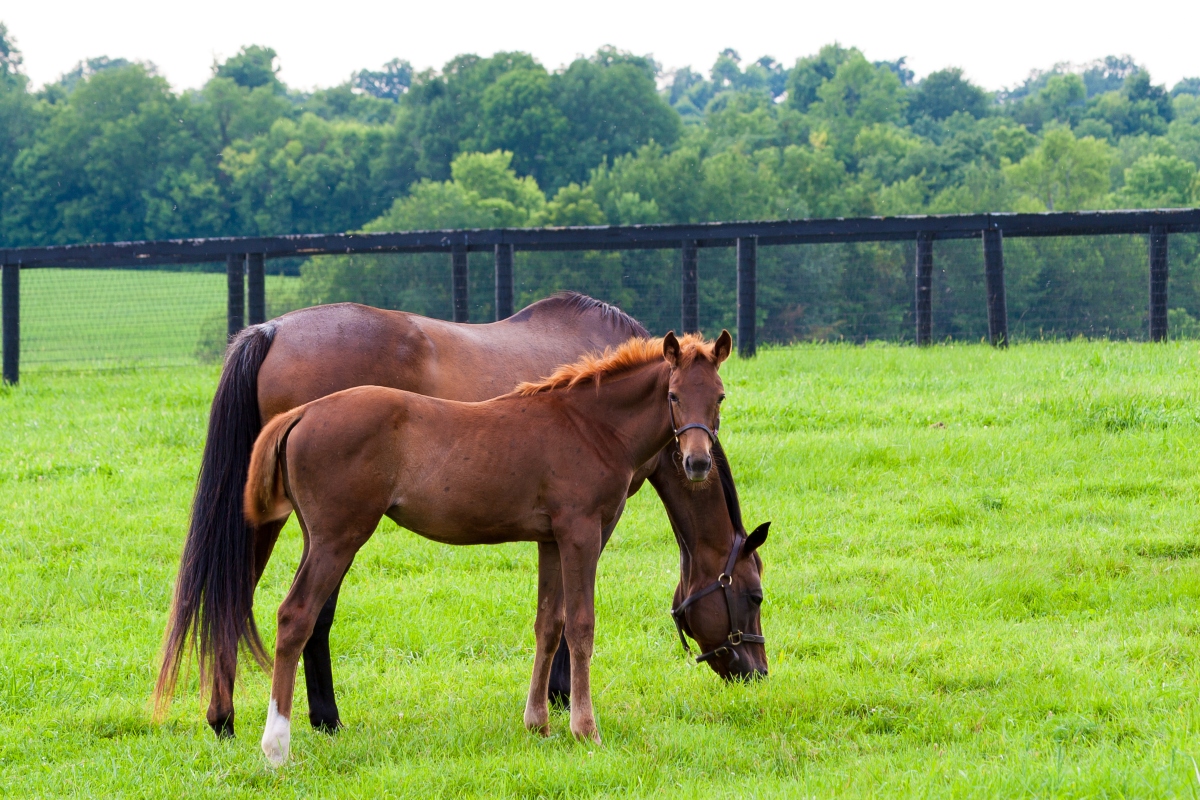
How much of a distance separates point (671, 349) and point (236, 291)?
914 centimetres

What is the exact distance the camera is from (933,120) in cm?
7106

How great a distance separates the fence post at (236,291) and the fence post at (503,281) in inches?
112

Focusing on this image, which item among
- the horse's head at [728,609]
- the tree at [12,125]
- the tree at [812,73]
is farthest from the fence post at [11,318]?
the tree at [812,73]

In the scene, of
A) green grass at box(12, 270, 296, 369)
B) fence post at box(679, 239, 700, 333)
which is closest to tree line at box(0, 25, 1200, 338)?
green grass at box(12, 270, 296, 369)

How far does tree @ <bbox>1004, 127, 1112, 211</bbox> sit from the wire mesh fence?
30333 mm

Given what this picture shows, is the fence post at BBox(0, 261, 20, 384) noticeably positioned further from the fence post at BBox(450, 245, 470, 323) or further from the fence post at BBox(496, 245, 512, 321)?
Answer: the fence post at BBox(496, 245, 512, 321)

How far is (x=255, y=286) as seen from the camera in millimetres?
11891

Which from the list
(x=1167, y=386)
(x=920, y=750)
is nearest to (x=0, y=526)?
(x=920, y=750)

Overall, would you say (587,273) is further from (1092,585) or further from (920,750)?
(920,750)

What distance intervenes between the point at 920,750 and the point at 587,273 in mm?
19903

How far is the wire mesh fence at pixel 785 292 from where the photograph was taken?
54.6ft

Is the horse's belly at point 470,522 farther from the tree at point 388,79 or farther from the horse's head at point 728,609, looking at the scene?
the tree at point 388,79

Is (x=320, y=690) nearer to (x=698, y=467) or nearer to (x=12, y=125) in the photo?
(x=698, y=467)

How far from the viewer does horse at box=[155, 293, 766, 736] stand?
4461mm
